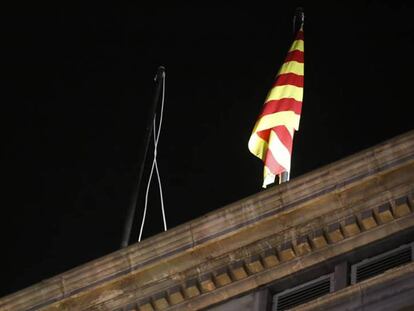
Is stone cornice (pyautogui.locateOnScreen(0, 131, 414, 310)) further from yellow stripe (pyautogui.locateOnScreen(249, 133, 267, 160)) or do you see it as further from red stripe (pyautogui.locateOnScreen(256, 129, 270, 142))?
red stripe (pyautogui.locateOnScreen(256, 129, 270, 142))

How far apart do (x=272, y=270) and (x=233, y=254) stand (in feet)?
2.62

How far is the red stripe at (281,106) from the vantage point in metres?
34.0

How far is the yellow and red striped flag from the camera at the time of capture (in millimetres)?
32531

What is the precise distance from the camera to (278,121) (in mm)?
33625

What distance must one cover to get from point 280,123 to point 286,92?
4.70ft

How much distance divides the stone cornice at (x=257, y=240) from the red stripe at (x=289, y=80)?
747 cm

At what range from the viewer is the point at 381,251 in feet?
88.0

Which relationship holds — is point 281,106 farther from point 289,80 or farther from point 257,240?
point 257,240

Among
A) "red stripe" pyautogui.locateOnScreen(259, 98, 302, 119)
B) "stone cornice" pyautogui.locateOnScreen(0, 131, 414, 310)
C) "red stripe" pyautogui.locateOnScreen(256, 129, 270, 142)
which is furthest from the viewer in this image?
"red stripe" pyautogui.locateOnScreen(259, 98, 302, 119)

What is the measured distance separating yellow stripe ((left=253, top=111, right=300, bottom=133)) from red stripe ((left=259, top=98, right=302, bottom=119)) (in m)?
0.15

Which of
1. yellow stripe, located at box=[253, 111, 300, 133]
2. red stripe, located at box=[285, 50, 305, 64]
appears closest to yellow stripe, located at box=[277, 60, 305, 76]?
red stripe, located at box=[285, 50, 305, 64]

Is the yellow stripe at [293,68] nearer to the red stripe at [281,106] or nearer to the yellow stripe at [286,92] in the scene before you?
the yellow stripe at [286,92]

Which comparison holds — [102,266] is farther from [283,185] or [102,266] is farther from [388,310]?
[388,310]

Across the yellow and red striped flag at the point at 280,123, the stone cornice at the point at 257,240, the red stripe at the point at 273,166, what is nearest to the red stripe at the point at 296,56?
the yellow and red striped flag at the point at 280,123
